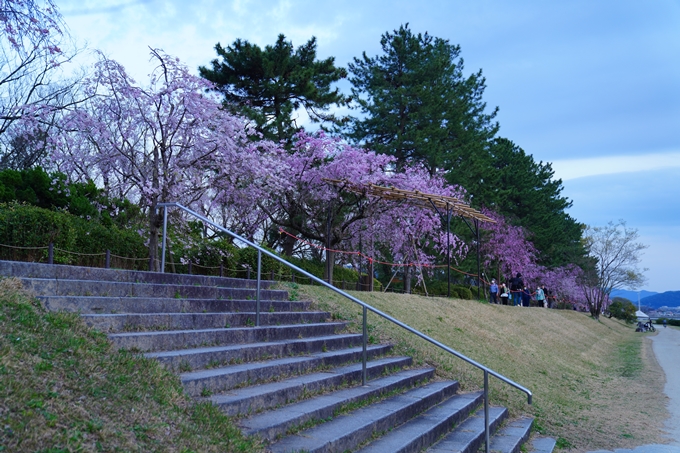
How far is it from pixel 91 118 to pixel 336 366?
28.8 feet

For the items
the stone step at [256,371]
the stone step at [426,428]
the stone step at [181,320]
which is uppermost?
the stone step at [181,320]

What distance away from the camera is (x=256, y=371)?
5621 millimetres

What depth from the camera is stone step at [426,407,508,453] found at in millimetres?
5731

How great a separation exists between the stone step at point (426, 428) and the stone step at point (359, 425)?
88 millimetres

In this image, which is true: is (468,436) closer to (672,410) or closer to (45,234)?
(672,410)

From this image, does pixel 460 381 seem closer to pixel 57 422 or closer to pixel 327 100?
pixel 57 422

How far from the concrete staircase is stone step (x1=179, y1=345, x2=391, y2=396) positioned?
0.04 ft

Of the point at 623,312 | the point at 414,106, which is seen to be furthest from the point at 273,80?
the point at 623,312

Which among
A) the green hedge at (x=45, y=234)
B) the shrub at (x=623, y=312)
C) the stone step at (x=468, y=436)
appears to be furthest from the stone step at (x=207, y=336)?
the shrub at (x=623, y=312)

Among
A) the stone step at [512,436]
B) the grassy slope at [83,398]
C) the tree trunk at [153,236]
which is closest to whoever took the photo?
the grassy slope at [83,398]

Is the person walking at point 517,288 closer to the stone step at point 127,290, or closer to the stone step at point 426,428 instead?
the stone step at point 426,428

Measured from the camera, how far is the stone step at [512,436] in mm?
6500

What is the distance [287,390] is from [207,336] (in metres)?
1.17

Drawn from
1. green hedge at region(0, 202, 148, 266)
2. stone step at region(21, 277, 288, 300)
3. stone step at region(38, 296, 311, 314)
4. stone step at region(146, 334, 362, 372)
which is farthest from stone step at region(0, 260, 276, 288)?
green hedge at region(0, 202, 148, 266)
